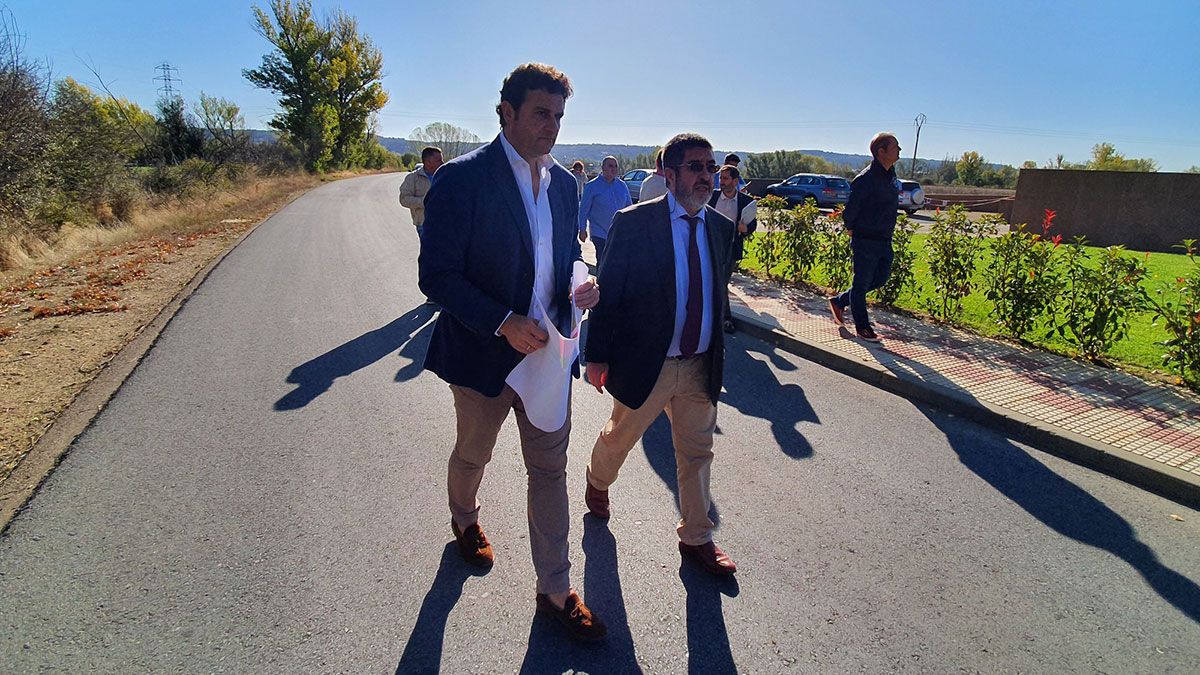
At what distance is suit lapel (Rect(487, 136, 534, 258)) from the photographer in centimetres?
223

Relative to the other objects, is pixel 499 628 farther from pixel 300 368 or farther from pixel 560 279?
pixel 300 368

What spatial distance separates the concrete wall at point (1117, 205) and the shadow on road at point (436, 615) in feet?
65.9

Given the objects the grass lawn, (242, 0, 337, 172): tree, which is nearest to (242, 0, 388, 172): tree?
(242, 0, 337, 172): tree

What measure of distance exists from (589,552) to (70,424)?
3.82m

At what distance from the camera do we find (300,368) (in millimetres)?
5574

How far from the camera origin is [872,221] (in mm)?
6047

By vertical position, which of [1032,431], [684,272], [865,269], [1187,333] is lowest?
[1032,431]

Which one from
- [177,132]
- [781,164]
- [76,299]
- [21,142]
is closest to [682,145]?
[76,299]

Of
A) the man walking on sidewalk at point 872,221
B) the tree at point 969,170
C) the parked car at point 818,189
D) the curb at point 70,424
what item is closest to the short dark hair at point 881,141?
the man walking on sidewalk at point 872,221

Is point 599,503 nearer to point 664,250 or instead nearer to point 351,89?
point 664,250

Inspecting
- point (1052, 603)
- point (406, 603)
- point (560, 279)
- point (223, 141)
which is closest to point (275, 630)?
point (406, 603)

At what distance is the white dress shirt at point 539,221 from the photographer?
2.29 meters

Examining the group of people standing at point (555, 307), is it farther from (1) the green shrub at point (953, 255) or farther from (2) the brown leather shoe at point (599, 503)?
(1) the green shrub at point (953, 255)

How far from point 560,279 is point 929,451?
3.02 m
